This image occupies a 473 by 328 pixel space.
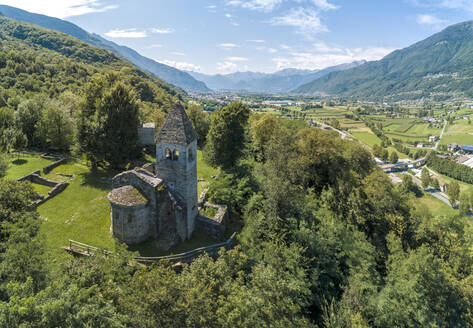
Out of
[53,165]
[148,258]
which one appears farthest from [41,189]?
[148,258]

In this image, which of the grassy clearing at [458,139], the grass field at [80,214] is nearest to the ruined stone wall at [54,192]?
the grass field at [80,214]

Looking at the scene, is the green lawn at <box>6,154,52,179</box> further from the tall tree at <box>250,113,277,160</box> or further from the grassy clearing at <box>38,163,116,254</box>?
the tall tree at <box>250,113,277,160</box>

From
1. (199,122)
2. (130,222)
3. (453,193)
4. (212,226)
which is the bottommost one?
(453,193)

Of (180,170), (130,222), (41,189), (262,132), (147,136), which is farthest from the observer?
(262,132)

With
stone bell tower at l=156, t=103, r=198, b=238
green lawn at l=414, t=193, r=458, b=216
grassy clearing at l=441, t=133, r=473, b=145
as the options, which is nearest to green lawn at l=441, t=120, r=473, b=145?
grassy clearing at l=441, t=133, r=473, b=145

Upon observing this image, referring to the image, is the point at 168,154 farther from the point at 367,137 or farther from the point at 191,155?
the point at 367,137

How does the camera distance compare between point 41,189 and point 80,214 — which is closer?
point 80,214

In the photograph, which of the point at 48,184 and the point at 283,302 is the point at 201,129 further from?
the point at 283,302

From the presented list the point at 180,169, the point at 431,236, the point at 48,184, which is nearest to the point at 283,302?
the point at 180,169
